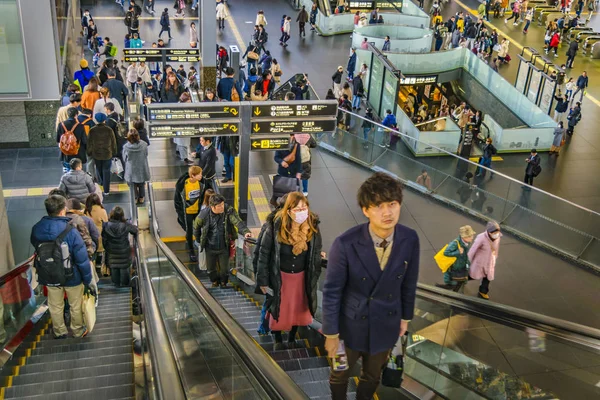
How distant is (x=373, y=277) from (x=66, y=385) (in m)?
3.00

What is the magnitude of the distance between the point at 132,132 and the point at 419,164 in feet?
23.7

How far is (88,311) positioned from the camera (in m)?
7.06

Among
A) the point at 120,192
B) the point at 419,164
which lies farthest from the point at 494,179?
the point at 120,192

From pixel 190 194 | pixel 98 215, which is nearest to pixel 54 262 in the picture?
pixel 98 215

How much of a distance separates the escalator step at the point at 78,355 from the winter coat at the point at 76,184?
3278 mm

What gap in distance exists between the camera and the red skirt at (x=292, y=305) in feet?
19.9

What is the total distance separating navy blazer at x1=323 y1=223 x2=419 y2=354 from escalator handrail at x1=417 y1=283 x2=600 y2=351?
125 centimetres

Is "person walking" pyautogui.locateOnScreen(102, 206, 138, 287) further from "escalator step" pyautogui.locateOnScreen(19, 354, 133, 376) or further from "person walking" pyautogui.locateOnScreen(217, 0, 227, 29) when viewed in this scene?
"person walking" pyautogui.locateOnScreen(217, 0, 227, 29)

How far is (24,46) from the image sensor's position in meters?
13.6

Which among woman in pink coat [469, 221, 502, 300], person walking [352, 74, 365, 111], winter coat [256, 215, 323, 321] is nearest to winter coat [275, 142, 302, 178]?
woman in pink coat [469, 221, 502, 300]

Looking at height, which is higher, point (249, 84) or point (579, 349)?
point (579, 349)

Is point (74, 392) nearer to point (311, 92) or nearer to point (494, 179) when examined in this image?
point (494, 179)

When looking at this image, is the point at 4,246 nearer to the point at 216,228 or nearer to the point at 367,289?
the point at 216,228

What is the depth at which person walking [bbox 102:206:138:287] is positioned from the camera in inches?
336
